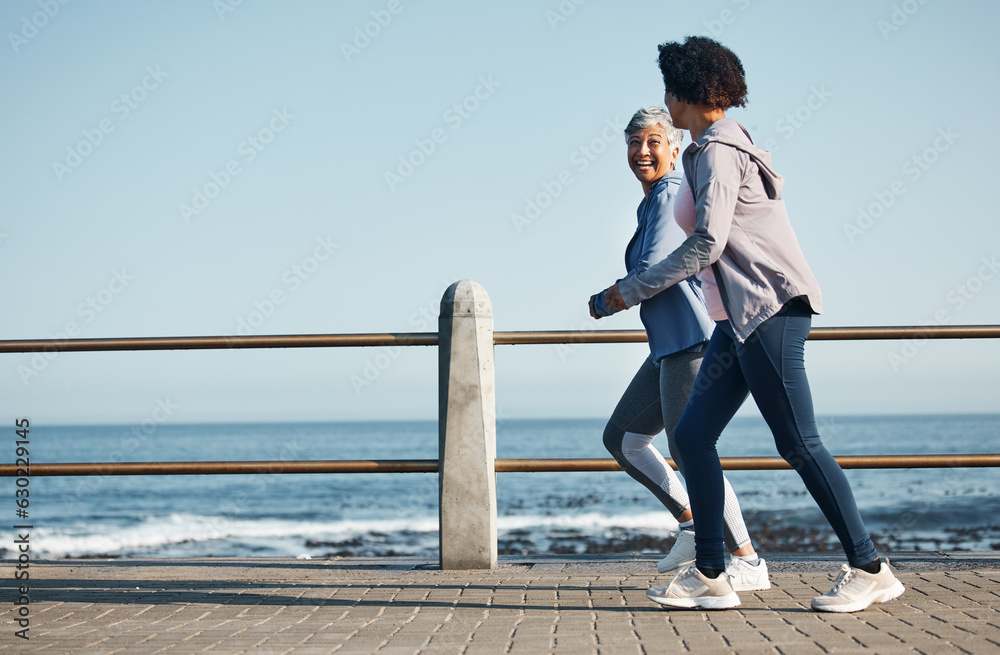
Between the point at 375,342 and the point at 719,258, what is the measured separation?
1829mm

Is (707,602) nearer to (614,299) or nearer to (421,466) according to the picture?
(614,299)

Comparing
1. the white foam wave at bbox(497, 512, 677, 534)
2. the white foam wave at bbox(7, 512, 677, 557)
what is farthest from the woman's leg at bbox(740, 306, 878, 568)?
the white foam wave at bbox(497, 512, 677, 534)

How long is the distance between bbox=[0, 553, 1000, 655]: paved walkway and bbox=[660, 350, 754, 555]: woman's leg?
0.23m

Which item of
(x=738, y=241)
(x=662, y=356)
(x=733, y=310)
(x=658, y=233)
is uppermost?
(x=658, y=233)

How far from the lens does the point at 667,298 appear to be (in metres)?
3.41

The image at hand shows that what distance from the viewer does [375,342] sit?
164 inches

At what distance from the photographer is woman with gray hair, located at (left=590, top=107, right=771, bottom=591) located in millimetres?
3344

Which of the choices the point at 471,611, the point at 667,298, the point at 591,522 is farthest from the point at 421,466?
the point at 591,522

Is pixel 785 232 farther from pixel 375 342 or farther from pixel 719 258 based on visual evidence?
pixel 375 342

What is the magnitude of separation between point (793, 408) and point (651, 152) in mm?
1272

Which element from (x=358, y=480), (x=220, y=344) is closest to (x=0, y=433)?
(x=358, y=480)

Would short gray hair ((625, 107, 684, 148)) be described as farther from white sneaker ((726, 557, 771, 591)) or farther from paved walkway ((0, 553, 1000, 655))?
paved walkway ((0, 553, 1000, 655))

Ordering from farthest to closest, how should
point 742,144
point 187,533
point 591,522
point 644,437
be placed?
point 591,522 < point 187,533 < point 644,437 < point 742,144

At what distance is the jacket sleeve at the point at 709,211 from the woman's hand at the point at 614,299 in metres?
0.17
